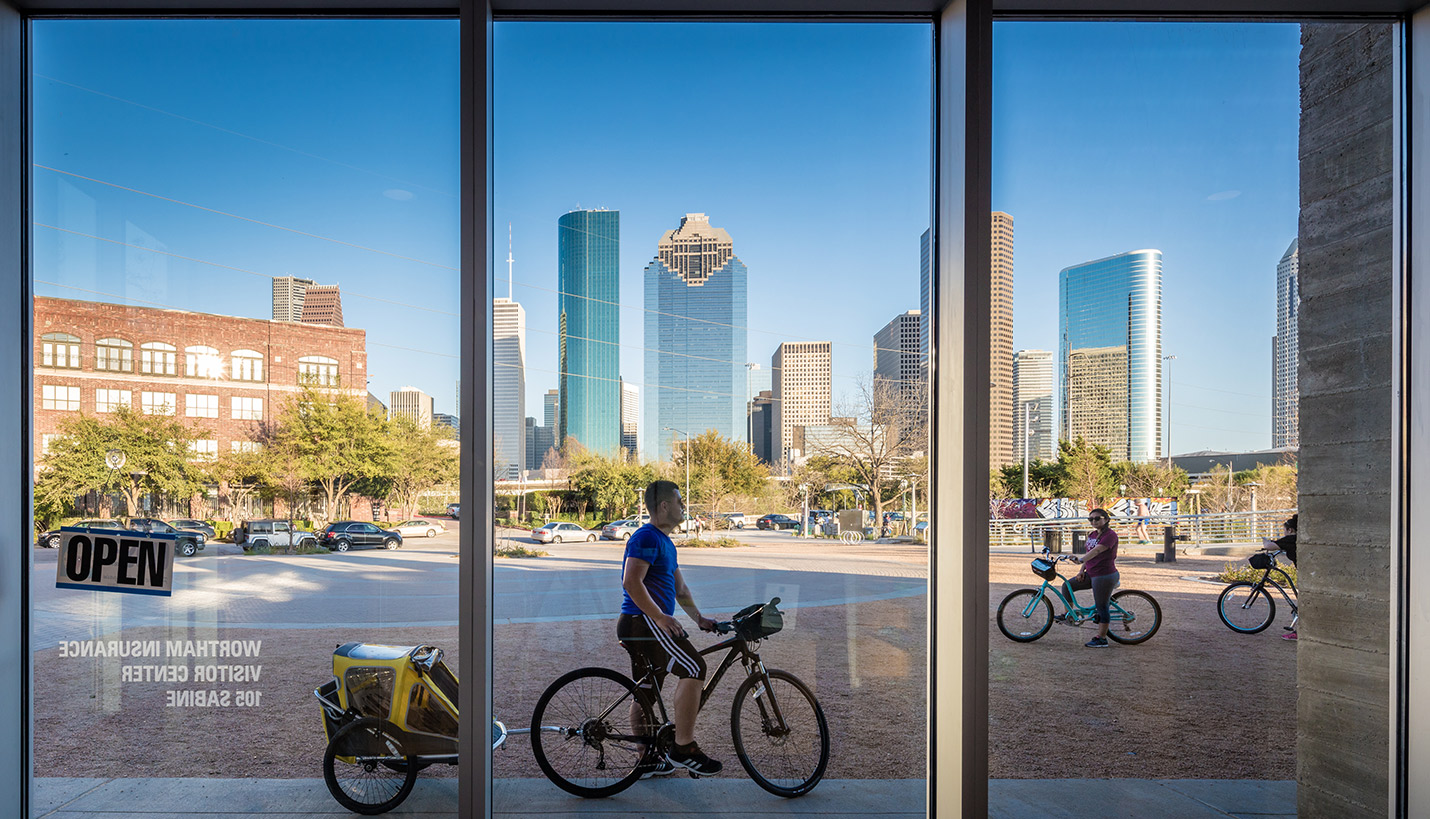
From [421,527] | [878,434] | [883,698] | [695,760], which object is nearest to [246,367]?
[421,527]

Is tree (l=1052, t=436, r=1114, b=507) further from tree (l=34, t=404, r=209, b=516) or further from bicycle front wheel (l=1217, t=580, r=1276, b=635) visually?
tree (l=34, t=404, r=209, b=516)

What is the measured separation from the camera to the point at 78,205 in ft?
9.37

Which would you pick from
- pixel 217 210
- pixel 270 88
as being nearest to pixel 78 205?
pixel 217 210

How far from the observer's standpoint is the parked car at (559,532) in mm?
2830

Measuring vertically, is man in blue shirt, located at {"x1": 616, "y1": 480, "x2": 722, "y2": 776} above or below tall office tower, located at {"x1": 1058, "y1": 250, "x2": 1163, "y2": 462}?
below

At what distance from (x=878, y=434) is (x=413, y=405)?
1.75 meters

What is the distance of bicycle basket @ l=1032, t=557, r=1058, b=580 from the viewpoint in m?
2.98

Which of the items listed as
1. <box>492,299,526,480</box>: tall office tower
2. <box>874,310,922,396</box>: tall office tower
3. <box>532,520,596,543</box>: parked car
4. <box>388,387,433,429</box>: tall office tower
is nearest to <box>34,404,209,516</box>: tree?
<box>388,387,433,429</box>: tall office tower

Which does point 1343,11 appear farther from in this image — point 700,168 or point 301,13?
point 301,13

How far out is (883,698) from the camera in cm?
291

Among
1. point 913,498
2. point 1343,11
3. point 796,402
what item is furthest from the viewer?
point 796,402

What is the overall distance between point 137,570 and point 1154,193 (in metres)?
4.12

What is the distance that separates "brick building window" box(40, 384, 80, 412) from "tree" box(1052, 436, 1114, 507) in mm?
3667

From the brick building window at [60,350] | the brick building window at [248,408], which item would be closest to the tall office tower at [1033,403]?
the brick building window at [248,408]
